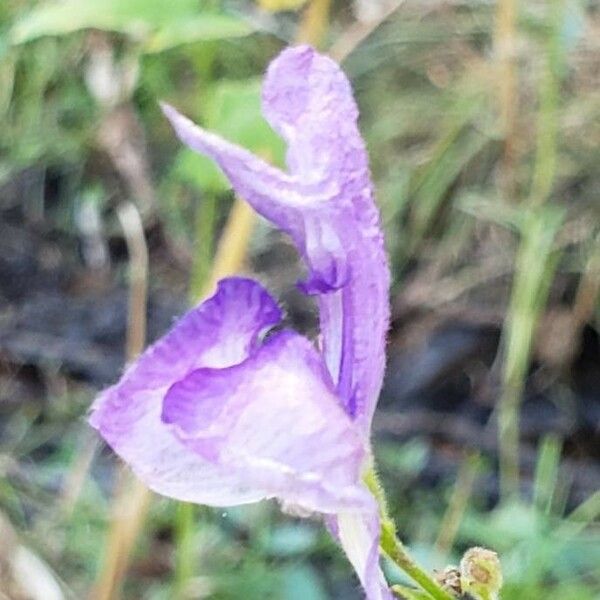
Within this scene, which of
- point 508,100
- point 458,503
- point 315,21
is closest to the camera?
point 315,21

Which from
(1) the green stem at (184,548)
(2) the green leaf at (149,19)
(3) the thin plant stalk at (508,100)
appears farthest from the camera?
(3) the thin plant stalk at (508,100)

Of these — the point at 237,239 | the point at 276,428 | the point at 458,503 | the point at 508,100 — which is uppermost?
the point at 276,428

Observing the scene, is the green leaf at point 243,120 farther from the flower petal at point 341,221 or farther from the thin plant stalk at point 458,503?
the thin plant stalk at point 458,503

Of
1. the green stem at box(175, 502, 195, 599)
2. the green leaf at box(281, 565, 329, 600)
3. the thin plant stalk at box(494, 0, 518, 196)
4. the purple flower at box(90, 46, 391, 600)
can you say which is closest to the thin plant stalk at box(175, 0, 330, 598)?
the green stem at box(175, 502, 195, 599)

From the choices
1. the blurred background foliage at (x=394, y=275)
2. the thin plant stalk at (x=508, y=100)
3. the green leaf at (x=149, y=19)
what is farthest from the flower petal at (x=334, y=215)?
the thin plant stalk at (x=508, y=100)

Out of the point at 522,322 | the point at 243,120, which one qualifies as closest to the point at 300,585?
the point at 522,322

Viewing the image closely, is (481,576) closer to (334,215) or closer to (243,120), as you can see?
(334,215)
